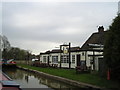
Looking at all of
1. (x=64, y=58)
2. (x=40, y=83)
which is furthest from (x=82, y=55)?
(x=40, y=83)

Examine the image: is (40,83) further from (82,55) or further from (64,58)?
(64,58)

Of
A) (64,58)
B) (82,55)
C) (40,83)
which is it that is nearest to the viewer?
(40,83)

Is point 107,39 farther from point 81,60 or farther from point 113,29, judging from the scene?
point 81,60

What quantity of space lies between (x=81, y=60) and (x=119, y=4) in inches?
612

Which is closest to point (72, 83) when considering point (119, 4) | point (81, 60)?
point (119, 4)

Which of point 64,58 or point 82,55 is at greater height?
point 82,55

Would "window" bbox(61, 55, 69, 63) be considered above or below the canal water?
above

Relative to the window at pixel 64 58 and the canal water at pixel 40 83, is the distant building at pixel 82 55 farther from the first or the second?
the canal water at pixel 40 83

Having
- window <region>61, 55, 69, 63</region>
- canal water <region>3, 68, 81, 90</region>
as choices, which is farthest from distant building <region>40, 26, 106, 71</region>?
canal water <region>3, 68, 81, 90</region>

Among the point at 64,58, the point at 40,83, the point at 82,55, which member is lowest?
the point at 40,83

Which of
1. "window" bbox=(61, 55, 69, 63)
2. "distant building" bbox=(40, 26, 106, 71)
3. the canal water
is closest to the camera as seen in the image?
the canal water

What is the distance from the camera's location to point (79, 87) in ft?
43.8

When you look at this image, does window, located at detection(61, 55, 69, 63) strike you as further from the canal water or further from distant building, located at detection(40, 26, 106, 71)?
the canal water

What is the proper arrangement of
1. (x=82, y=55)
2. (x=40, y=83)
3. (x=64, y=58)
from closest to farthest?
(x=40, y=83)
(x=82, y=55)
(x=64, y=58)
